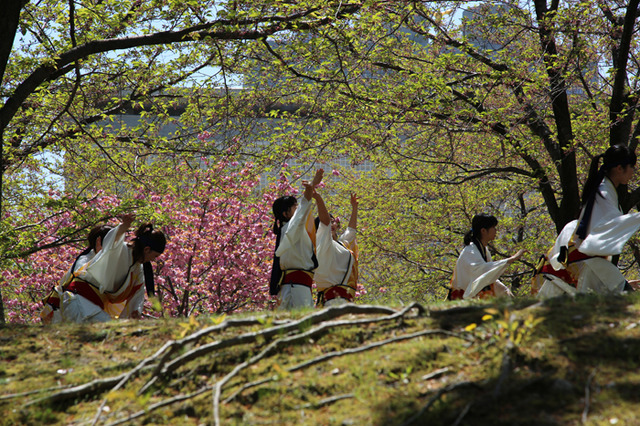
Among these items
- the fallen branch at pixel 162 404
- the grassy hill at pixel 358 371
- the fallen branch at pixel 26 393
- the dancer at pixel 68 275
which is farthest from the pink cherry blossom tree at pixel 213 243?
the fallen branch at pixel 162 404

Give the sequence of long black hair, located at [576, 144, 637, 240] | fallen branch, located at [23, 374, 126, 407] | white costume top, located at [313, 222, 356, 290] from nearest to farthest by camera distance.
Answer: fallen branch, located at [23, 374, 126, 407]
long black hair, located at [576, 144, 637, 240]
white costume top, located at [313, 222, 356, 290]

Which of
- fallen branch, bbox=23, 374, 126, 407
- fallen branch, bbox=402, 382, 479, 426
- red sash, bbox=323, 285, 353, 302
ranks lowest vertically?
red sash, bbox=323, 285, 353, 302

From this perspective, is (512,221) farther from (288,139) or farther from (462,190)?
(288,139)

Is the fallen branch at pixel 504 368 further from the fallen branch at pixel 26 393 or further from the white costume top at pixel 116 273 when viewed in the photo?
the white costume top at pixel 116 273

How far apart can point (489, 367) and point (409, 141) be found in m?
8.80

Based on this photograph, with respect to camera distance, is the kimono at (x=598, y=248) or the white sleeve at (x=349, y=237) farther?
the white sleeve at (x=349, y=237)

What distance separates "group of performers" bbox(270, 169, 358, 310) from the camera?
7031 millimetres

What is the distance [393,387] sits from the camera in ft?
10.3

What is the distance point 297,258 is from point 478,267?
2.15 m

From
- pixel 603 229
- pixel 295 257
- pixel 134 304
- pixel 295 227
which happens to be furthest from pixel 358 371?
pixel 134 304

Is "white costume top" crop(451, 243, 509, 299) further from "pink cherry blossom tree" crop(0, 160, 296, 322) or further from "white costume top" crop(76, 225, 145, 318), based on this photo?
"pink cherry blossom tree" crop(0, 160, 296, 322)

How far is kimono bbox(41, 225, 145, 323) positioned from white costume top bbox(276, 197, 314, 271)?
1701mm

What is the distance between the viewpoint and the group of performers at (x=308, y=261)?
5891mm

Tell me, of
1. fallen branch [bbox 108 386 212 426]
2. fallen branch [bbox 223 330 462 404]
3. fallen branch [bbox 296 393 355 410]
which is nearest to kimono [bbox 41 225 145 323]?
fallen branch [bbox 108 386 212 426]
